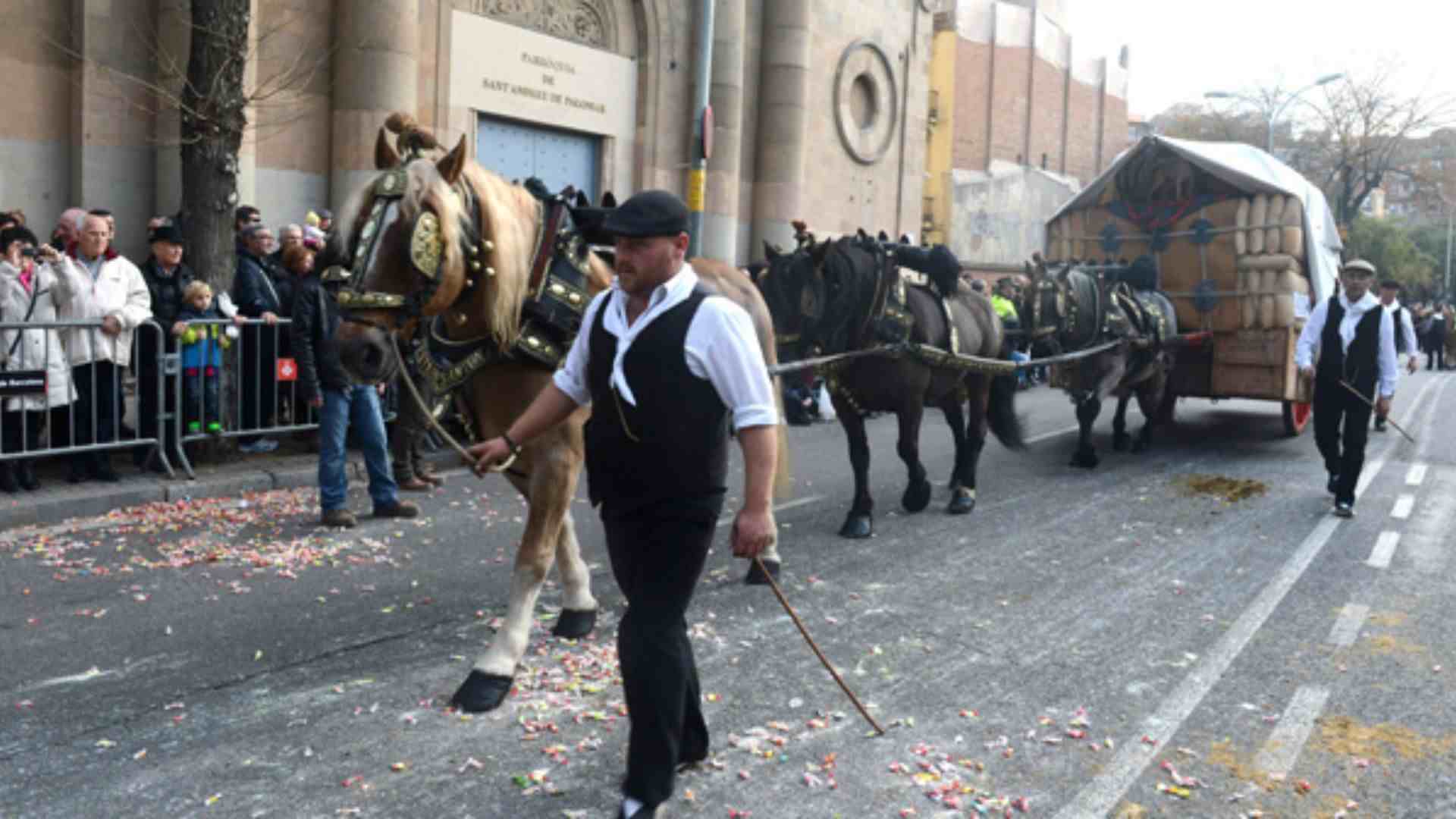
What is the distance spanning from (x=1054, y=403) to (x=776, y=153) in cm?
557

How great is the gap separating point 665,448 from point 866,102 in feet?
59.5

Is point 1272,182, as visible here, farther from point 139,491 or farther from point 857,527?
point 139,491

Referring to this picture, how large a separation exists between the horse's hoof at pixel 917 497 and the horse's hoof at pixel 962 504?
191 millimetres

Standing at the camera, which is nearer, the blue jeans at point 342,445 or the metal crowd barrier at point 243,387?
the blue jeans at point 342,445

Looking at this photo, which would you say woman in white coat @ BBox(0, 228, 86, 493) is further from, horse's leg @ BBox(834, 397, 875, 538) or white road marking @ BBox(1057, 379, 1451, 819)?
white road marking @ BBox(1057, 379, 1451, 819)

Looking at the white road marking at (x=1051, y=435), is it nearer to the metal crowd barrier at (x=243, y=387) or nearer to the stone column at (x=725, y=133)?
the stone column at (x=725, y=133)

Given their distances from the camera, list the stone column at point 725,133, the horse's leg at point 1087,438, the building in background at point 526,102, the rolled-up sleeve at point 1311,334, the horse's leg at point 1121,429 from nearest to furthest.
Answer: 1. the rolled-up sleeve at point 1311,334
2. the building in background at point 526,102
3. the horse's leg at point 1087,438
4. the horse's leg at point 1121,429
5. the stone column at point 725,133

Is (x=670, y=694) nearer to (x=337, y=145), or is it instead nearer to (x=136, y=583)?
(x=136, y=583)

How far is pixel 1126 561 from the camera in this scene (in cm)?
707

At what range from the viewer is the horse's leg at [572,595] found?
5.27m

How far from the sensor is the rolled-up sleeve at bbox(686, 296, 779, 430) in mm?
3326

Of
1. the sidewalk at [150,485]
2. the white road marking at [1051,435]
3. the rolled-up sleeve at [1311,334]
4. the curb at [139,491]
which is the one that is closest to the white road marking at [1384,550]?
the rolled-up sleeve at [1311,334]

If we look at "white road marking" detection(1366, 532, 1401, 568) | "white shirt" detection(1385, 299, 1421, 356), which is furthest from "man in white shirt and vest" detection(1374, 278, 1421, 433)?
"white road marking" detection(1366, 532, 1401, 568)

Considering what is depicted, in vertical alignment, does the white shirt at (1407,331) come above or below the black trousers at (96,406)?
above
